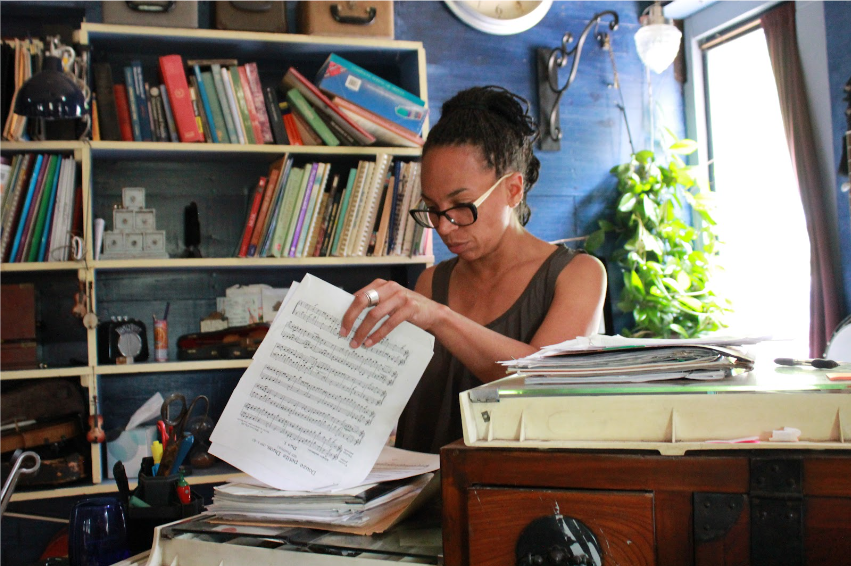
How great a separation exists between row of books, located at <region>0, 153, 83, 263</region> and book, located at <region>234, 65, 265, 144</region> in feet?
1.94

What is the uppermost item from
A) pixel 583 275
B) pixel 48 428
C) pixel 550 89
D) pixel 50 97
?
pixel 550 89

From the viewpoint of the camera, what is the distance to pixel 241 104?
8.20 feet

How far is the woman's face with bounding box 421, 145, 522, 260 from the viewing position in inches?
56.5

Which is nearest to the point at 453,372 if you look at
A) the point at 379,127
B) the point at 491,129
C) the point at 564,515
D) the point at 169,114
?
the point at 491,129

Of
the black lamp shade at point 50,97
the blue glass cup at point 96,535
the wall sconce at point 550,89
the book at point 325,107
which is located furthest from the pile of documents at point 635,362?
the wall sconce at point 550,89

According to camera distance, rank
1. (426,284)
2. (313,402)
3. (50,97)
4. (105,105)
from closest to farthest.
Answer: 1. (313,402)
2. (426,284)
3. (50,97)
4. (105,105)

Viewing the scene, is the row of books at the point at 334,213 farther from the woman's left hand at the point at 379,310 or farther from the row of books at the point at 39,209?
the woman's left hand at the point at 379,310

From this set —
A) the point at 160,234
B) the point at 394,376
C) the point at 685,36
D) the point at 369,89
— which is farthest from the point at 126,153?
the point at 685,36

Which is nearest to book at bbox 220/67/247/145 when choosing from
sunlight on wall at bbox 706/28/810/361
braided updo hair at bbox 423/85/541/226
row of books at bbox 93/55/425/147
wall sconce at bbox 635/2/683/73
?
row of books at bbox 93/55/425/147

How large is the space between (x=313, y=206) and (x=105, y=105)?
76 cm

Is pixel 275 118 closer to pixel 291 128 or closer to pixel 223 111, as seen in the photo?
pixel 291 128

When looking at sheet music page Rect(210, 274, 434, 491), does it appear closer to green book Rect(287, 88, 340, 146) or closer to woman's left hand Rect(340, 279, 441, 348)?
woman's left hand Rect(340, 279, 441, 348)

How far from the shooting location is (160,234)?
2553 millimetres

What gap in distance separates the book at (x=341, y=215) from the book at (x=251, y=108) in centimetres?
34
